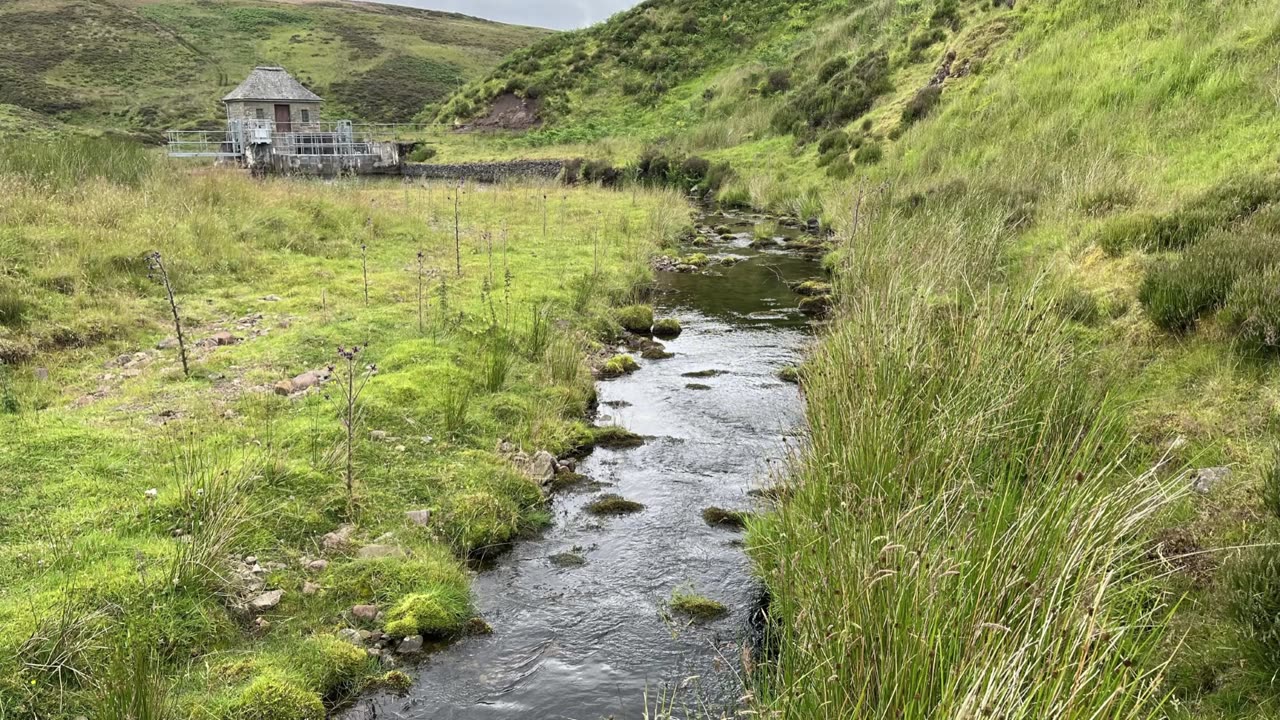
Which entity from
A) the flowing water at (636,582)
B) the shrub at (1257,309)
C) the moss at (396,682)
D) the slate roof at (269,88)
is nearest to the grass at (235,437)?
the moss at (396,682)

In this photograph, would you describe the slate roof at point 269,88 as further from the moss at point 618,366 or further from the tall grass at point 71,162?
the moss at point 618,366

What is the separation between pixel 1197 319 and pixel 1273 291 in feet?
2.35

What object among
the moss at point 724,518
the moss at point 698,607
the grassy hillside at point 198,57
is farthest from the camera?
the grassy hillside at point 198,57

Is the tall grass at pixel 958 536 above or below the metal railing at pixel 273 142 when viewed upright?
below

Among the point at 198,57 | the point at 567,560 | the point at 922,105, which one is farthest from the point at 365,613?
the point at 198,57

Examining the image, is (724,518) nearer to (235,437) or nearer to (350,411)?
(350,411)

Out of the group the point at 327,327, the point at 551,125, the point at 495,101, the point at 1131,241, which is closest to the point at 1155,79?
the point at 1131,241

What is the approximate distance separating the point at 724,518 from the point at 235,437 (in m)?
3.92

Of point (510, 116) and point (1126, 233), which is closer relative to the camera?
point (1126, 233)

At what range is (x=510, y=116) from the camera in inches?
1909

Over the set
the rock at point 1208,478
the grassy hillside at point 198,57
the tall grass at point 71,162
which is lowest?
the rock at point 1208,478

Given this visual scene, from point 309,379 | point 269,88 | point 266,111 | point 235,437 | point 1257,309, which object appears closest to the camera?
point 1257,309

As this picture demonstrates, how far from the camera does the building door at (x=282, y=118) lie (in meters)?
44.2

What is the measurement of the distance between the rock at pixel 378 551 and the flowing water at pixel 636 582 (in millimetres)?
614
